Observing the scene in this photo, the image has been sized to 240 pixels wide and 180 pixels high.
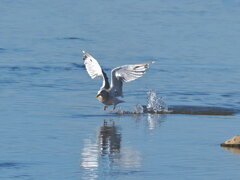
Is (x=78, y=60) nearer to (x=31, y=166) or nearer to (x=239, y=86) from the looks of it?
(x=239, y=86)

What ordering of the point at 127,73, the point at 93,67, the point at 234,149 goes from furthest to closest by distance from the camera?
the point at 93,67 < the point at 127,73 < the point at 234,149

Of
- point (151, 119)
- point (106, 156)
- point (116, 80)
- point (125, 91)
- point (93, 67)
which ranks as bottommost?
point (106, 156)

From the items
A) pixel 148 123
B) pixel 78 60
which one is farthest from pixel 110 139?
pixel 78 60

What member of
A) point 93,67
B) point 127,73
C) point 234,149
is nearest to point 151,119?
point 127,73

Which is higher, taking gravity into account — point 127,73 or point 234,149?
point 127,73

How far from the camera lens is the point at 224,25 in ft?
107

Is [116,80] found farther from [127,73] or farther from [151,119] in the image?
[151,119]

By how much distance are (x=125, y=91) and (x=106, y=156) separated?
266 inches

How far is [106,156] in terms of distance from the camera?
12.0 meters

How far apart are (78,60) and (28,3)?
15.6 metres

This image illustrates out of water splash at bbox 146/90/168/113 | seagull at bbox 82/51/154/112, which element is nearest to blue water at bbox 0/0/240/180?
seagull at bbox 82/51/154/112

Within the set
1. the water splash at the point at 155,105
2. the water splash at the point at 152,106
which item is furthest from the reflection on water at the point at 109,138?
the water splash at the point at 155,105

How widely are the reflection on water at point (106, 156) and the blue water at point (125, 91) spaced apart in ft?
0.05

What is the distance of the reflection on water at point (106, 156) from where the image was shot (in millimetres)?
11109
